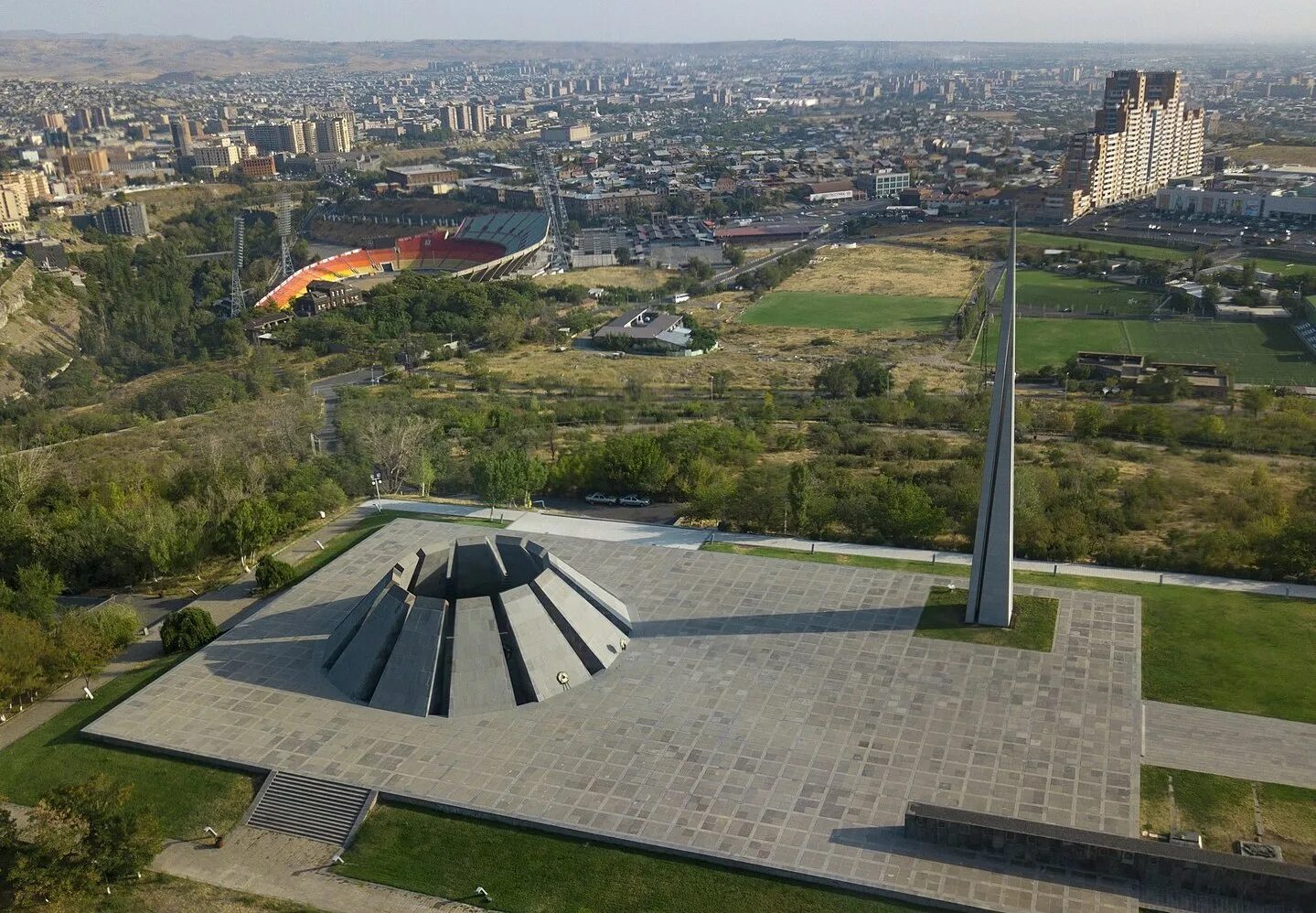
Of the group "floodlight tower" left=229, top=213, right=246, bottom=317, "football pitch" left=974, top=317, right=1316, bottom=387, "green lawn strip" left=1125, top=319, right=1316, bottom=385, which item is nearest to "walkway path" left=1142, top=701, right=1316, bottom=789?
"football pitch" left=974, top=317, right=1316, bottom=387

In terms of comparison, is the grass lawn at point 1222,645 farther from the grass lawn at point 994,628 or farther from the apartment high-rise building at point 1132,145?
the apartment high-rise building at point 1132,145

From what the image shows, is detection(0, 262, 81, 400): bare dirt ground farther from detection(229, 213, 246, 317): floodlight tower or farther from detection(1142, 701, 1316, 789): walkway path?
detection(1142, 701, 1316, 789): walkway path

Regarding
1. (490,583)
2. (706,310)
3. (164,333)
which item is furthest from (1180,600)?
(164,333)

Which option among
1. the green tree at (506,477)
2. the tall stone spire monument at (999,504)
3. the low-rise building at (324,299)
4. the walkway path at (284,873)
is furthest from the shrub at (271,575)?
the low-rise building at (324,299)

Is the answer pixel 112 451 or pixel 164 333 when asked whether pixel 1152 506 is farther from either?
pixel 164 333

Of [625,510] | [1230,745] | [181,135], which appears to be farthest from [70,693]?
[181,135]

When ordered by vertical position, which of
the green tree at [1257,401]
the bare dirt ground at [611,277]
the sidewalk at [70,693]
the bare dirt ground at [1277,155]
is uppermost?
the bare dirt ground at [1277,155]

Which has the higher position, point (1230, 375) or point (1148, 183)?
point (1148, 183)
